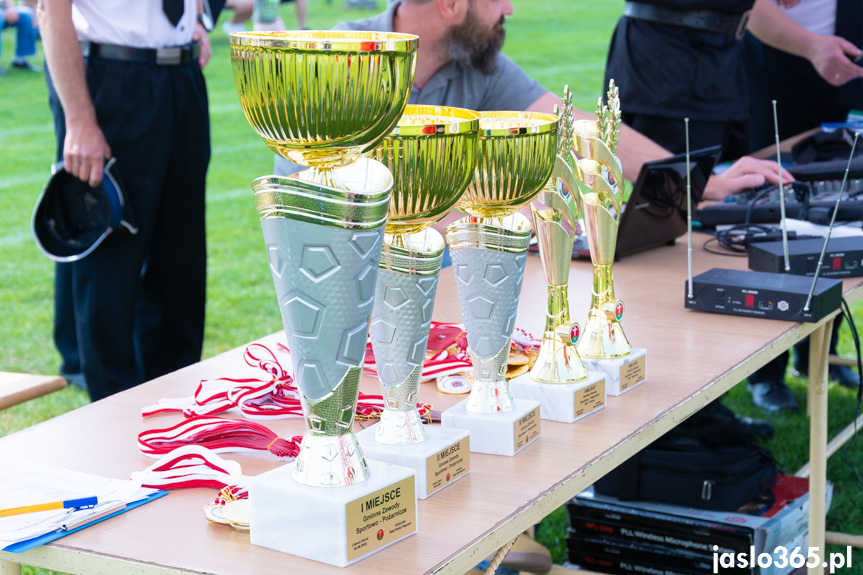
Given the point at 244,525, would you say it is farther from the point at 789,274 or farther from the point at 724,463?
the point at 724,463

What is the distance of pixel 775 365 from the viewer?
3439mm

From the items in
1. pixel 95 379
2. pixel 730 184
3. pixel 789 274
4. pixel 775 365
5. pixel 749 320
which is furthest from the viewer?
pixel 775 365

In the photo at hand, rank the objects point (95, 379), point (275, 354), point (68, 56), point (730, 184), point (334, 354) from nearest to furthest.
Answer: point (334, 354) → point (275, 354) → point (730, 184) → point (68, 56) → point (95, 379)

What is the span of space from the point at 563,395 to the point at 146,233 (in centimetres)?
200

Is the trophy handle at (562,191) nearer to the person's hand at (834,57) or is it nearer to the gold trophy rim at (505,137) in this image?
the gold trophy rim at (505,137)

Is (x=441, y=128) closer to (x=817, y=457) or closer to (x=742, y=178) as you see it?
(x=817, y=457)

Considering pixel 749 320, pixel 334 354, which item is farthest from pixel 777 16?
pixel 334 354

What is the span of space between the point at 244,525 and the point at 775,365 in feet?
9.15

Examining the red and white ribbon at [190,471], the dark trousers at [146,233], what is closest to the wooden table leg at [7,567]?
the red and white ribbon at [190,471]

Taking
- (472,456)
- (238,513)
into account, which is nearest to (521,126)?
(472,456)

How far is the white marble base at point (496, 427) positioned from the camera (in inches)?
45.4

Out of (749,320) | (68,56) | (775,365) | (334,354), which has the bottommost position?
(775,365)

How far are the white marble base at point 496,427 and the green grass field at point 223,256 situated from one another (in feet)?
1.25

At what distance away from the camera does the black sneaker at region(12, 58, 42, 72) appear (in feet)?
41.5
